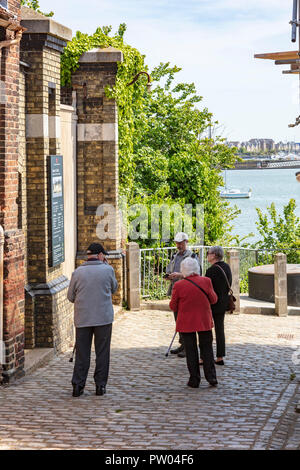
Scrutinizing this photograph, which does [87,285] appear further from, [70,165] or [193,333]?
[70,165]

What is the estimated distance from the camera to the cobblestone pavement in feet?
23.2

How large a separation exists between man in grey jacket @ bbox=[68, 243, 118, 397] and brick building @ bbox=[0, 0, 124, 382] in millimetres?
1137

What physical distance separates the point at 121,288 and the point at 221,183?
1177 cm

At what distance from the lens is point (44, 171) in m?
11.2

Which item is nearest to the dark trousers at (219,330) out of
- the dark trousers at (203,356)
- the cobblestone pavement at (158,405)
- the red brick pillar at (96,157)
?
the cobblestone pavement at (158,405)

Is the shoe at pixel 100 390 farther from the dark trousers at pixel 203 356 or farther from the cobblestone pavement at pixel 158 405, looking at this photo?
the dark trousers at pixel 203 356

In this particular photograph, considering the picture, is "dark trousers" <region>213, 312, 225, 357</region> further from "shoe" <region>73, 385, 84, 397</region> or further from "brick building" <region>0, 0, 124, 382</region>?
"brick building" <region>0, 0, 124, 382</region>

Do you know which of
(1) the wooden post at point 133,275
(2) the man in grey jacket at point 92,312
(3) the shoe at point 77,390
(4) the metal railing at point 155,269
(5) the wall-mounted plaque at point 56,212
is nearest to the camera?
(2) the man in grey jacket at point 92,312

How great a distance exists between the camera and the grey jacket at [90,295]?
28.7 feet

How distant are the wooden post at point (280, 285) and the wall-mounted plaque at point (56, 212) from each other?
531 cm

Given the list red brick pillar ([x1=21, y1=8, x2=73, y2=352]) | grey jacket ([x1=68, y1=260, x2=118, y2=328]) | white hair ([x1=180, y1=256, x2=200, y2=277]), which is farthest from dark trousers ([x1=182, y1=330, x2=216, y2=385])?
red brick pillar ([x1=21, y1=8, x2=73, y2=352])

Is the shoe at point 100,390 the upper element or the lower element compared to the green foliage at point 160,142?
lower

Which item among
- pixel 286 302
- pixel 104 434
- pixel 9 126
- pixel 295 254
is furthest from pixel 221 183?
pixel 104 434

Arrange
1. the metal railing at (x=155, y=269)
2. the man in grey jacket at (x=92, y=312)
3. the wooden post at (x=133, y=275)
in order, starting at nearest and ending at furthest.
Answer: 1. the man in grey jacket at (x=92, y=312)
2. the wooden post at (x=133, y=275)
3. the metal railing at (x=155, y=269)
